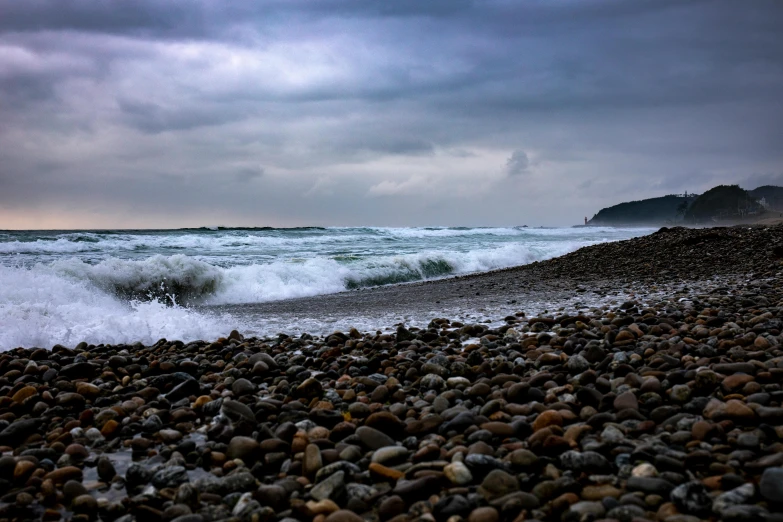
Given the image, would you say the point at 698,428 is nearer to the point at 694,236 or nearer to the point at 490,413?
the point at 490,413

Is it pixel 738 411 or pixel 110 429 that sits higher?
pixel 738 411

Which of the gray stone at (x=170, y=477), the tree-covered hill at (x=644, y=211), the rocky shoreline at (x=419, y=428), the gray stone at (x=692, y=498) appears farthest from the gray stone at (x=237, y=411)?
the tree-covered hill at (x=644, y=211)

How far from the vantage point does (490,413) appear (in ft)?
9.62

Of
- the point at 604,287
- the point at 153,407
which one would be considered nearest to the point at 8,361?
the point at 153,407

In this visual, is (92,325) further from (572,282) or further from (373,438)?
(572,282)

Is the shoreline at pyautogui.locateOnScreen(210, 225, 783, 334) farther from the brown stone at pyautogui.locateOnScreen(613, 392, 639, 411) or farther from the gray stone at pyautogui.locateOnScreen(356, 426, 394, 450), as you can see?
the gray stone at pyautogui.locateOnScreen(356, 426, 394, 450)

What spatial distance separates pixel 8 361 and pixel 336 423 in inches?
136

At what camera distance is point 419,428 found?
2.82 m

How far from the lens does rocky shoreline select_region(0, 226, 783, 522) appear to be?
82.1 inches

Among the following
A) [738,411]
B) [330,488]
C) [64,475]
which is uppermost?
[738,411]

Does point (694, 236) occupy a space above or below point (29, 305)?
above

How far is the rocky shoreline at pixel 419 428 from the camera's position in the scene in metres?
2.09

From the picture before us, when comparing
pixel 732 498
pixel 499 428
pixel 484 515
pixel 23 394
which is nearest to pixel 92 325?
pixel 23 394

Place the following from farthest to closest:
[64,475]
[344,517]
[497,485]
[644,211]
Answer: [644,211]
[64,475]
[497,485]
[344,517]
